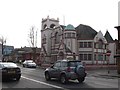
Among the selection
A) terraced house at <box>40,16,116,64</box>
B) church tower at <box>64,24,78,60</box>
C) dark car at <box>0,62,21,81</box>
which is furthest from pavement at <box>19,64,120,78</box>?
church tower at <box>64,24,78,60</box>

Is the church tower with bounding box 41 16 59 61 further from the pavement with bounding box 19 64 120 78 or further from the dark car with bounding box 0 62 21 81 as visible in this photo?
the dark car with bounding box 0 62 21 81

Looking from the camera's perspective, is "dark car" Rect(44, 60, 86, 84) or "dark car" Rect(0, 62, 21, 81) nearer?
"dark car" Rect(44, 60, 86, 84)

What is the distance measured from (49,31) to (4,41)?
A: 92.5ft

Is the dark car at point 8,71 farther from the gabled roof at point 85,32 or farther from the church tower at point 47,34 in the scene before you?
the church tower at point 47,34

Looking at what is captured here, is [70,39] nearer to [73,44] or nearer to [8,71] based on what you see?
[73,44]

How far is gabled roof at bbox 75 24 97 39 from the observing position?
6141 cm

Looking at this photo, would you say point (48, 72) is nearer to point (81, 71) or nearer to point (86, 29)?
point (81, 71)

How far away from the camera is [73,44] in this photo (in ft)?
196

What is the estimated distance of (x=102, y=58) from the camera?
210ft

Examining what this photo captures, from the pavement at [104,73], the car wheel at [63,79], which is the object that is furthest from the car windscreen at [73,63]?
the pavement at [104,73]

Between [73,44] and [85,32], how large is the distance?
499cm

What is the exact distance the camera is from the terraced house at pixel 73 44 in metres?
59.7

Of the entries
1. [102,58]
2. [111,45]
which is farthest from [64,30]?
[111,45]

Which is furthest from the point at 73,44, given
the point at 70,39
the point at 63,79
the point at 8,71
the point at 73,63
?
the point at 63,79
